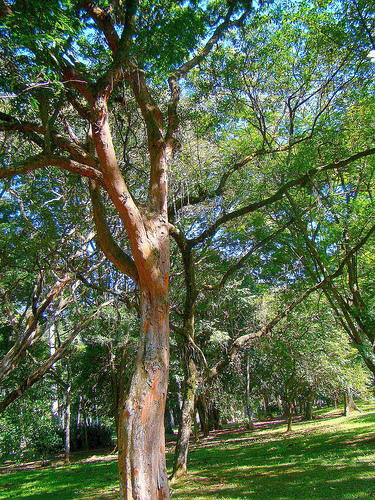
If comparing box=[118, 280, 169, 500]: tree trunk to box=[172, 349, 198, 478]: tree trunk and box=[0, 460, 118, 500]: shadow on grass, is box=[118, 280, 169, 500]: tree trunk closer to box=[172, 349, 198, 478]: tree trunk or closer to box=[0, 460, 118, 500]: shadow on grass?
box=[172, 349, 198, 478]: tree trunk

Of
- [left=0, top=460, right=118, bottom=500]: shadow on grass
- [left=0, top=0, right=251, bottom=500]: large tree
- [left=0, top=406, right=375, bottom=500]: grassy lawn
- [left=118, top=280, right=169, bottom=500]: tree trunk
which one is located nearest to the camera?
[left=118, top=280, right=169, bottom=500]: tree trunk

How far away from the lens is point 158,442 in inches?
125

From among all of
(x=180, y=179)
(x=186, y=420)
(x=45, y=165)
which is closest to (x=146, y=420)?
(x=45, y=165)

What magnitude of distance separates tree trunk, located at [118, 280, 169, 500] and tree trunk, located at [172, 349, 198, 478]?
3.28 meters

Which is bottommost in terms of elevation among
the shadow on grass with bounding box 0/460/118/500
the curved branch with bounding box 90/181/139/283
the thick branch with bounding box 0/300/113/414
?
the shadow on grass with bounding box 0/460/118/500

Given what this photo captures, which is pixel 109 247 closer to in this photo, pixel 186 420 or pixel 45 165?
pixel 45 165

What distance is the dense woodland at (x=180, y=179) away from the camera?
395 cm

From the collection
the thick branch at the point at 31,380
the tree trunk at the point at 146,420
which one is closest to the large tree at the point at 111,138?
the tree trunk at the point at 146,420

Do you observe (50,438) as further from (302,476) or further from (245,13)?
(245,13)

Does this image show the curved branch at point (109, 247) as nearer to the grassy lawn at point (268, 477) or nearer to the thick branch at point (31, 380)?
the grassy lawn at point (268, 477)

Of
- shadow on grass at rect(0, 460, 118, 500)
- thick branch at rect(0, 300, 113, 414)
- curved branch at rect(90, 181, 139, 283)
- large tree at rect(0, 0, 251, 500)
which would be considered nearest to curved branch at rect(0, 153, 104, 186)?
large tree at rect(0, 0, 251, 500)

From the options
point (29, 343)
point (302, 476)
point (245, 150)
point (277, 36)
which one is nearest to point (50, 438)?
point (29, 343)

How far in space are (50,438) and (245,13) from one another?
13.7 m

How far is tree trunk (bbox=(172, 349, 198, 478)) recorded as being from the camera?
6.42 m
